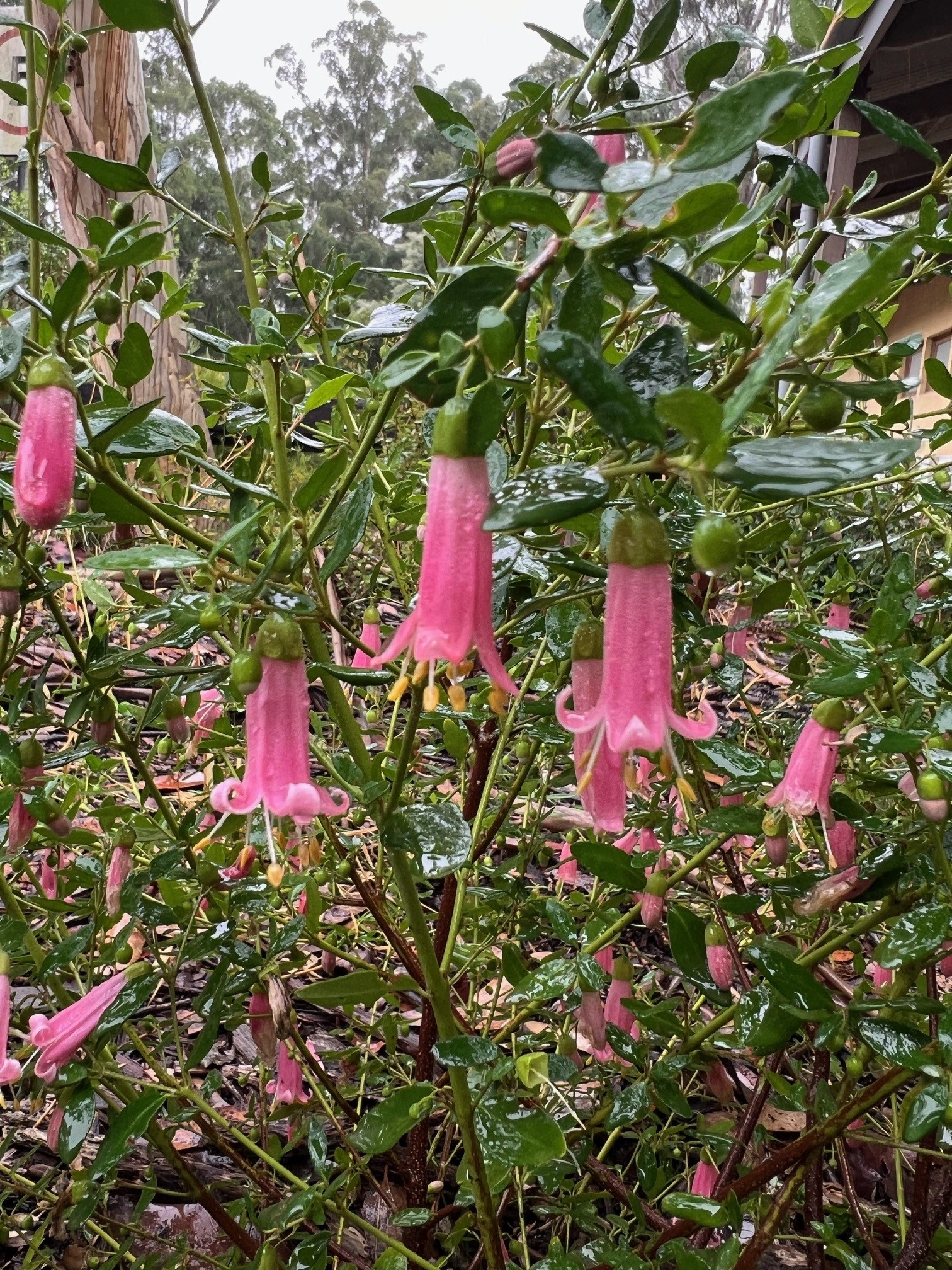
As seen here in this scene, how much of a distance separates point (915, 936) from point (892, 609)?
232 mm

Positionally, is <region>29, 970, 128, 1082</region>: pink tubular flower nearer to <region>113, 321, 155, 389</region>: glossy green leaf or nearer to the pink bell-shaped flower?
the pink bell-shaped flower

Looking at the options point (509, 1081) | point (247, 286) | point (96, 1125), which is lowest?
point (96, 1125)

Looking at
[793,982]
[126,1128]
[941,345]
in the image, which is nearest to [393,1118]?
[126,1128]

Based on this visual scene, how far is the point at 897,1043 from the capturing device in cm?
62

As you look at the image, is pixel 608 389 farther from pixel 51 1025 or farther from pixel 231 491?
pixel 51 1025

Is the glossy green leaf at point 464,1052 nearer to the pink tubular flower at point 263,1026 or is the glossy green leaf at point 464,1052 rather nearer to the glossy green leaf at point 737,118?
the pink tubular flower at point 263,1026

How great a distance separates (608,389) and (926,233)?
0.58m

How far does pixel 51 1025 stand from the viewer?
756 mm

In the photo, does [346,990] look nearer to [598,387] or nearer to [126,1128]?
[126,1128]

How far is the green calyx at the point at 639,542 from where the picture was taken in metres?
0.45

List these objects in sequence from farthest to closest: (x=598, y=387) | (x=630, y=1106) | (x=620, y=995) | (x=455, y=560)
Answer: (x=620, y=995) → (x=630, y=1106) → (x=455, y=560) → (x=598, y=387)

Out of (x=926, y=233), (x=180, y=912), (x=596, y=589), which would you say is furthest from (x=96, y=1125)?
(x=926, y=233)

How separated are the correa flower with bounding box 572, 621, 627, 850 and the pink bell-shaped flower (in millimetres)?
476

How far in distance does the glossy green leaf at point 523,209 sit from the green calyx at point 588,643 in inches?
10.6
